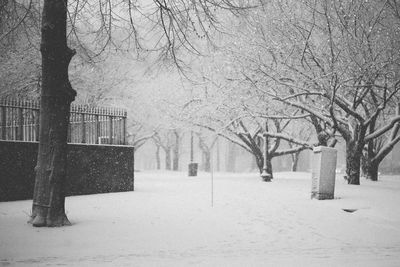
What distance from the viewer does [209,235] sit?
693 cm

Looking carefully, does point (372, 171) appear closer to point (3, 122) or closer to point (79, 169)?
point (79, 169)

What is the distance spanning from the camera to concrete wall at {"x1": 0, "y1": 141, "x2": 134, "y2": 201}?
1143 cm

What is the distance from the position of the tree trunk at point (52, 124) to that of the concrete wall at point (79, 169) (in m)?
4.72

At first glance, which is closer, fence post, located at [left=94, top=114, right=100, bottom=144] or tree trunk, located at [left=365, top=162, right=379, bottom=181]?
fence post, located at [left=94, top=114, right=100, bottom=144]

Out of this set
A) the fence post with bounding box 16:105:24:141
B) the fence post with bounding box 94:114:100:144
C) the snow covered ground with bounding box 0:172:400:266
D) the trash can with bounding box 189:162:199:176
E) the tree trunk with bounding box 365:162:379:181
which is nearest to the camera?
the snow covered ground with bounding box 0:172:400:266

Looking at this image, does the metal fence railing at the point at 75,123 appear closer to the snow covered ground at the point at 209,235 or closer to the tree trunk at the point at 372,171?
the snow covered ground at the point at 209,235

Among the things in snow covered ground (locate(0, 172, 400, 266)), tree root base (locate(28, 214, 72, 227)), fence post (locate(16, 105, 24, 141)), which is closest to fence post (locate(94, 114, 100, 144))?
fence post (locate(16, 105, 24, 141))

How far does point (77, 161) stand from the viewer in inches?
511

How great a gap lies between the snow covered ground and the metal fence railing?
2428 mm

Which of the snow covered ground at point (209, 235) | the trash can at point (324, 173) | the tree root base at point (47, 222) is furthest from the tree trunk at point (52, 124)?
the trash can at point (324, 173)

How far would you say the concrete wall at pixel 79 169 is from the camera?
11.4 meters

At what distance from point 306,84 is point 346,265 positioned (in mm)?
12582

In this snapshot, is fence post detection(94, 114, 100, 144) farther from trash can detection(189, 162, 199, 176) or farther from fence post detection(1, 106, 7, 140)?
trash can detection(189, 162, 199, 176)

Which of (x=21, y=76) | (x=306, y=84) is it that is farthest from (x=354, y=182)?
(x=21, y=76)
